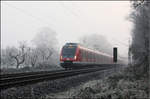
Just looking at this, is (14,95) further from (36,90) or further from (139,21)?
(139,21)

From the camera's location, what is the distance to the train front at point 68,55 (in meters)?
25.8

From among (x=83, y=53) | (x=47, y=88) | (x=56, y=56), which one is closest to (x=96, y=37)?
(x=56, y=56)

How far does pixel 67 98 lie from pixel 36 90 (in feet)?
6.63

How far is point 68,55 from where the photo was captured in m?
26.5

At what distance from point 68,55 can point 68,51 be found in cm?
64

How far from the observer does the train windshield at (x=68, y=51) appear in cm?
2635

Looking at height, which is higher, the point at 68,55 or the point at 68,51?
the point at 68,51

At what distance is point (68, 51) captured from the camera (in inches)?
1059

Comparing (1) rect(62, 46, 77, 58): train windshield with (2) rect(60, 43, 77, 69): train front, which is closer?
(2) rect(60, 43, 77, 69): train front

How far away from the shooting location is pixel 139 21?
90.5 ft

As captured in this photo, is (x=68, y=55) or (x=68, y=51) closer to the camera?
(x=68, y=55)

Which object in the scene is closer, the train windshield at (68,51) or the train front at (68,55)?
the train front at (68,55)

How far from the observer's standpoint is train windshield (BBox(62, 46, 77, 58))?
26350 millimetres

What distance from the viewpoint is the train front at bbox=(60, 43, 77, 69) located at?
25828 mm
